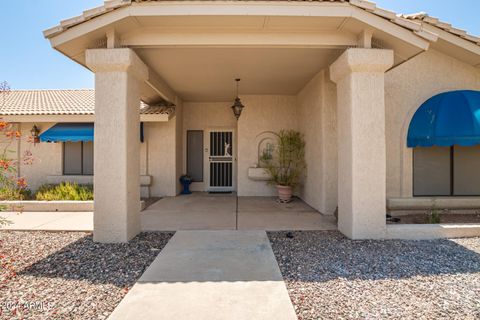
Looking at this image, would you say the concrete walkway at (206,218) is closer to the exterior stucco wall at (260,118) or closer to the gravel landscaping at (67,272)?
the gravel landscaping at (67,272)

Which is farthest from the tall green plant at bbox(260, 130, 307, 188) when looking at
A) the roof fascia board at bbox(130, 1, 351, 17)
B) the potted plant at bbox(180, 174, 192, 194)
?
the roof fascia board at bbox(130, 1, 351, 17)

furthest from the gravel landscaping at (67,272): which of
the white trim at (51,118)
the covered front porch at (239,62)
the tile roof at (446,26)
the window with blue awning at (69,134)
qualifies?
the tile roof at (446,26)

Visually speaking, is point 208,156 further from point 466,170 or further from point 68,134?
point 466,170

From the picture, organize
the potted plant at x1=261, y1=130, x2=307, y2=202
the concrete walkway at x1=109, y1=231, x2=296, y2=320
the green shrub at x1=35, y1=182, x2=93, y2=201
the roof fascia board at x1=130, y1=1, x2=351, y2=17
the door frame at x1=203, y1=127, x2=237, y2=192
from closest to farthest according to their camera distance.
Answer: the concrete walkway at x1=109, y1=231, x2=296, y2=320
the roof fascia board at x1=130, y1=1, x2=351, y2=17
the green shrub at x1=35, y1=182, x2=93, y2=201
the potted plant at x1=261, y1=130, x2=307, y2=202
the door frame at x1=203, y1=127, x2=237, y2=192

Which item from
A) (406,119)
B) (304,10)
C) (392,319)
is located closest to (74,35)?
(304,10)

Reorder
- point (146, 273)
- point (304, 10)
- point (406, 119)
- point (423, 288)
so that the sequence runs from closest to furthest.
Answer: point (423, 288), point (146, 273), point (304, 10), point (406, 119)

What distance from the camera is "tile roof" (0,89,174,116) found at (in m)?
11.5

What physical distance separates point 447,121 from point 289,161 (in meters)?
5.56

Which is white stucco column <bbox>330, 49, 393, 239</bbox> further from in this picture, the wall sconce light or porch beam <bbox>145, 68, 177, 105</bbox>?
the wall sconce light

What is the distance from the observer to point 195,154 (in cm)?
1359

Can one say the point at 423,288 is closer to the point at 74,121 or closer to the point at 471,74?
the point at 471,74

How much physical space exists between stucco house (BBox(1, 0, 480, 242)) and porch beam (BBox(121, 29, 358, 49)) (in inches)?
0.9

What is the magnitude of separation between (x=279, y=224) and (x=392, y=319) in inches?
163

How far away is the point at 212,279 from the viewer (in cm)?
421
